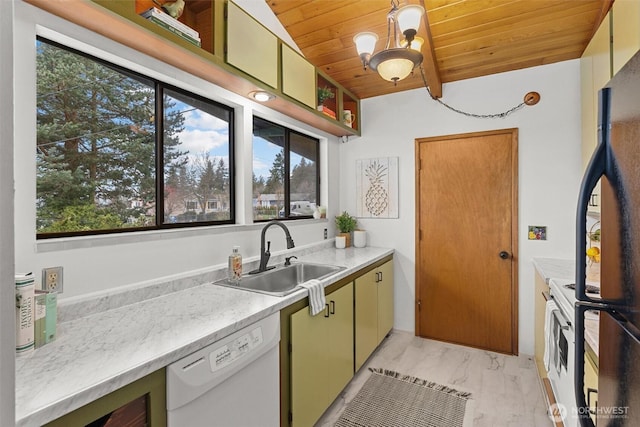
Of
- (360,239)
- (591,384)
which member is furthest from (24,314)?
(360,239)

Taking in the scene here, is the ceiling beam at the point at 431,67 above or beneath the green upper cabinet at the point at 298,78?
above

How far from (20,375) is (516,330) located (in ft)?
10.9

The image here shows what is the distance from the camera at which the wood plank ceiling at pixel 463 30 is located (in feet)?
7.22

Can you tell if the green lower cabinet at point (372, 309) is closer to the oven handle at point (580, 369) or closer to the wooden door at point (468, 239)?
the wooden door at point (468, 239)

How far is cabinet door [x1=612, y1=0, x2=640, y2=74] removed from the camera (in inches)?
55.9

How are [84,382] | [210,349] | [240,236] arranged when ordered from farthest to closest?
1. [240,236]
2. [210,349]
3. [84,382]

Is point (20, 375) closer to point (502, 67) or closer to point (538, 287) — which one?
point (538, 287)

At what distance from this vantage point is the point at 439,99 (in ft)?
10.1

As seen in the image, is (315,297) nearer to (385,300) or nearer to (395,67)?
(395,67)

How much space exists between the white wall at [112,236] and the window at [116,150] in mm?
97

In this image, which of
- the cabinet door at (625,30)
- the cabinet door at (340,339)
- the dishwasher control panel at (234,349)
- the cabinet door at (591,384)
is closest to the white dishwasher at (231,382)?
the dishwasher control panel at (234,349)

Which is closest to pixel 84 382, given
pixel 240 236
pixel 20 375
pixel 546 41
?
pixel 20 375

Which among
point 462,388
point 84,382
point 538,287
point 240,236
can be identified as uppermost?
point 240,236

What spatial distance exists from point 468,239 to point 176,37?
2.80 metres
